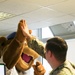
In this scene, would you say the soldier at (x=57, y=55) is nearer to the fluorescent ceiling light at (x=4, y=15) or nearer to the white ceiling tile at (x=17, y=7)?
the white ceiling tile at (x=17, y=7)

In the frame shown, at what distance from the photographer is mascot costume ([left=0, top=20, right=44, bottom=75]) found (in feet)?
5.95

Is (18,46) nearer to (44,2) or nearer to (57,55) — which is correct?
(57,55)

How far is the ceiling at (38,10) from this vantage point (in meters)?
3.12

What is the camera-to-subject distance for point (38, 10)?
3539 mm

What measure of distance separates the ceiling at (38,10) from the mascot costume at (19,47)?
118 cm

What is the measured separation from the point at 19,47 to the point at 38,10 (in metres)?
1.75

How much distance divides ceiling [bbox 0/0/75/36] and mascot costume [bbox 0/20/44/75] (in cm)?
118

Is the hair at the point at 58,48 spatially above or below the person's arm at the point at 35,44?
above

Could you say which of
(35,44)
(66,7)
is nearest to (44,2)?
(66,7)

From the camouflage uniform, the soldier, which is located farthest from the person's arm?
the camouflage uniform

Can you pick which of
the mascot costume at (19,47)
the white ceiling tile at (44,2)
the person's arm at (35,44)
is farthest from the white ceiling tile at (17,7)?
the person's arm at (35,44)

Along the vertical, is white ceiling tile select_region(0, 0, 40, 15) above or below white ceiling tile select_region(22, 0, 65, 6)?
below

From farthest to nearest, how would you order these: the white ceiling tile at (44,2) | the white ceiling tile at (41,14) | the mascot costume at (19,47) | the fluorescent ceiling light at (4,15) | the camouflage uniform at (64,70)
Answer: the fluorescent ceiling light at (4,15) < the white ceiling tile at (41,14) < the white ceiling tile at (44,2) < the mascot costume at (19,47) < the camouflage uniform at (64,70)

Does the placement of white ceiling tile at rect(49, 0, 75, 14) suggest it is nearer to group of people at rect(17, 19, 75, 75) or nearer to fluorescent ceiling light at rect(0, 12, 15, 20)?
fluorescent ceiling light at rect(0, 12, 15, 20)
